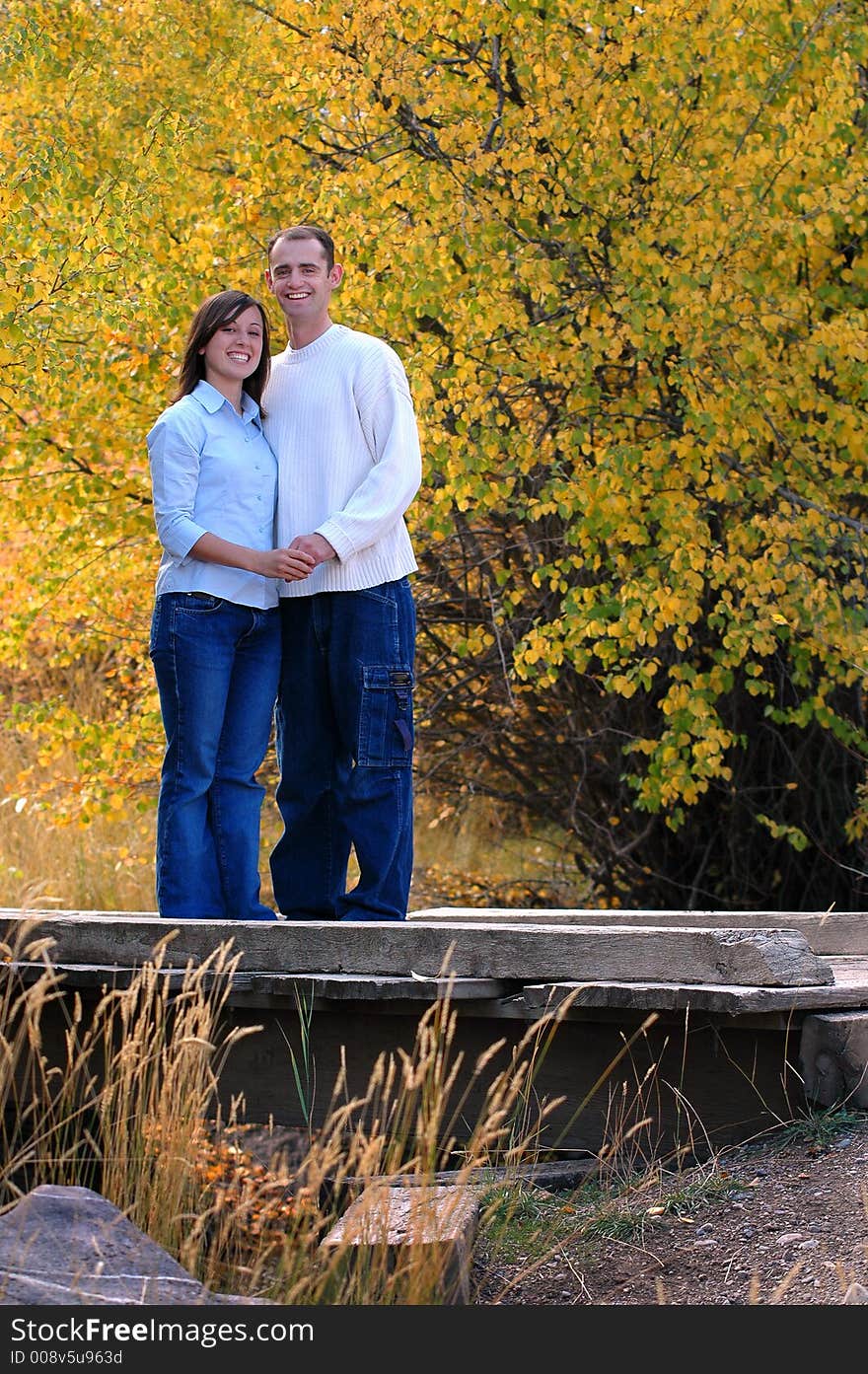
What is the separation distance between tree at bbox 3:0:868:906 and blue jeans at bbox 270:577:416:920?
1864 millimetres

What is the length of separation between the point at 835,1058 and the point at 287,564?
176 cm

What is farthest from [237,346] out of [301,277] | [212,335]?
[301,277]

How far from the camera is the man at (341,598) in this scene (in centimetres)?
405

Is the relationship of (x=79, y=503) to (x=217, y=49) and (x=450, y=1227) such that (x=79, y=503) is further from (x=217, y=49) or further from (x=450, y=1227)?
(x=450, y=1227)

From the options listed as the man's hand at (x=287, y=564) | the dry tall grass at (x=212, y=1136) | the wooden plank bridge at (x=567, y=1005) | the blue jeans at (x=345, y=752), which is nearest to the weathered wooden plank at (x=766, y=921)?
the blue jeans at (x=345, y=752)

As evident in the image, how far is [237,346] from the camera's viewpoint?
4.13m

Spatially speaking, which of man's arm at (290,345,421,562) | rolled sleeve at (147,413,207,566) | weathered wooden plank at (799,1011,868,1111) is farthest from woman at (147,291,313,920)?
weathered wooden plank at (799,1011,868,1111)

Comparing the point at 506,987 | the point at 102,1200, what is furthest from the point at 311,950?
the point at 102,1200

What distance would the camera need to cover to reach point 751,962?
11.2 feet

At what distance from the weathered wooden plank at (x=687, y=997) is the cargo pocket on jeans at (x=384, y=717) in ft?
2.57

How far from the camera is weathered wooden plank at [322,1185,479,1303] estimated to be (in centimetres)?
282

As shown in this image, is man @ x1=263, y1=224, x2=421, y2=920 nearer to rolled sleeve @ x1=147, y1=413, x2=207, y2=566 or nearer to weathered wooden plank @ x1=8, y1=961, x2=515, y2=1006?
rolled sleeve @ x1=147, y1=413, x2=207, y2=566

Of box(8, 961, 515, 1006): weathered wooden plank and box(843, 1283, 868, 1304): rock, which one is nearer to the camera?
box(843, 1283, 868, 1304): rock

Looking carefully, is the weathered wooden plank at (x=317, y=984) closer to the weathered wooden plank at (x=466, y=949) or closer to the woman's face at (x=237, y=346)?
the weathered wooden plank at (x=466, y=949)
